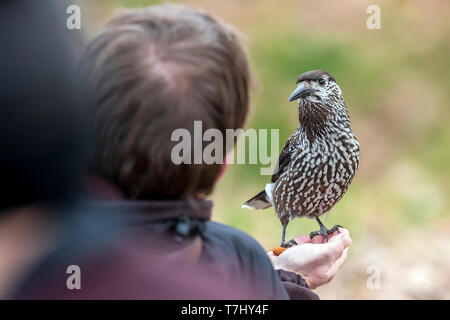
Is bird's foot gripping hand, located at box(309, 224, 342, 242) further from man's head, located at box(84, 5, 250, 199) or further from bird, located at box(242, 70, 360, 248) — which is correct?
Result: man's head, located at box(84, 5, 250, 199)

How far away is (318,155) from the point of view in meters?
2.02

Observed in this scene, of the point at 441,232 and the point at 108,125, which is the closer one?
the point at 108,125

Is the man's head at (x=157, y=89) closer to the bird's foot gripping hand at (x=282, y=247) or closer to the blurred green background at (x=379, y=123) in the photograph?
the bird's foot gripping hand at (x=282, y=247)

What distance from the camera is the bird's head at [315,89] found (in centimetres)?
194

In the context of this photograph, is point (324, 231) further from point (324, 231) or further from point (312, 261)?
point (312, 261)

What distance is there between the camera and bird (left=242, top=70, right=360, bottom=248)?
1.97 metres

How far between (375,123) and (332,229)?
9.94ft

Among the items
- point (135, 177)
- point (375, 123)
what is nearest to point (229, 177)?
point (375, 123)

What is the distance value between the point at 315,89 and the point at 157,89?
88 cm

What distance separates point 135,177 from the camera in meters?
1.19

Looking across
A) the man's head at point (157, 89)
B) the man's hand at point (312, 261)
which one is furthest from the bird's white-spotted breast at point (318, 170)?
the man's head at point (157, 89)

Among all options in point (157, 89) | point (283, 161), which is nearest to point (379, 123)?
point (283, 161)

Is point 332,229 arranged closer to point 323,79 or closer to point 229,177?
point 323,79

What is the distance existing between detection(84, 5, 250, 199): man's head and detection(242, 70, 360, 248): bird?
722 millimetres
